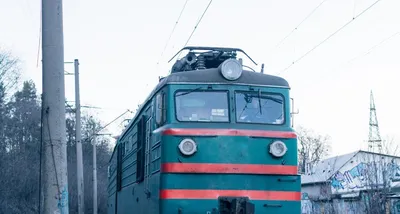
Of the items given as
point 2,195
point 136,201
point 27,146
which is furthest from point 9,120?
point 136,201

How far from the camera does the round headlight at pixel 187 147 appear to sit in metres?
8.99

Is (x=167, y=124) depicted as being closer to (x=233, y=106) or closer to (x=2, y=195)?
(x=233, y=106)

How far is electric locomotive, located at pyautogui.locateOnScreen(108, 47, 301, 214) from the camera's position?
29.5 feet

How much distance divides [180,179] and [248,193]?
1.10 m

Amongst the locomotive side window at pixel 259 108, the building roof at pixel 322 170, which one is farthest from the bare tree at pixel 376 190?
the building roof at pixel 322 170

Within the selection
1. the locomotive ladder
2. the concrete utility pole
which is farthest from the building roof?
the concrete utility pole

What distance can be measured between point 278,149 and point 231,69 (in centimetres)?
151

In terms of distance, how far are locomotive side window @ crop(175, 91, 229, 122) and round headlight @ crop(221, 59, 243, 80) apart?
0.28m

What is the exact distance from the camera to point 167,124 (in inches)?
360

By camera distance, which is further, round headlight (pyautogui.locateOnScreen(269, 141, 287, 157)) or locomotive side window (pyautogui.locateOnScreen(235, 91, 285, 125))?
locomotive side window (pyautogui.locateOnScreen(235, 91, 285, 125))

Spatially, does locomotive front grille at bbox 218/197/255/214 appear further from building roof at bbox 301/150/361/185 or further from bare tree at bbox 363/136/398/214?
building roof at bbox 301/150/361/185

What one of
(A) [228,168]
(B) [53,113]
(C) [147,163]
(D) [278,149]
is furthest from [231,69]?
(B) [53,113]

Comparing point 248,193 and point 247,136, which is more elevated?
point 247,136

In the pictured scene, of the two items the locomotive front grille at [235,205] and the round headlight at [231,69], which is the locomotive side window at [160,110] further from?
the locomotive front grille at [235,205]
